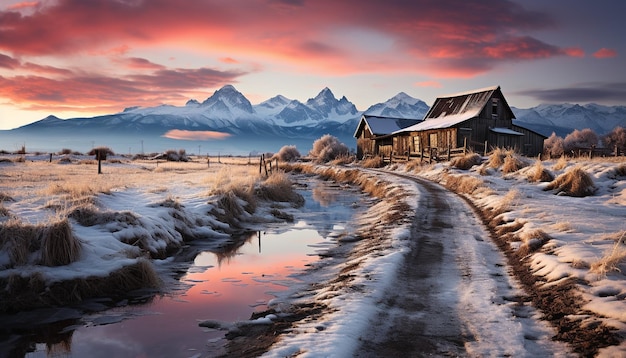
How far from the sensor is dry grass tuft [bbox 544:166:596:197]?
1683 centimetres

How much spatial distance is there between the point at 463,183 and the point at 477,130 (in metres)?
24.2

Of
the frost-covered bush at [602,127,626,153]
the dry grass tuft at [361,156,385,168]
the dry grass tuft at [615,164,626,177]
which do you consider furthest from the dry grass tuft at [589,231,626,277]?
the frost-covered bush at [602,127,626,153]

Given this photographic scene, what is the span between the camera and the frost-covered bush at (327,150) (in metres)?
67.0

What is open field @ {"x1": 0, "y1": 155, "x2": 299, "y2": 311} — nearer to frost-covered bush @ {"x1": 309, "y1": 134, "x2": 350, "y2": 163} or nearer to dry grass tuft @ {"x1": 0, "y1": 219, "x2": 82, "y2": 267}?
dry grass tuft @ {"x1": 0, "y1": 219, "x2": 82, "y2": 267}

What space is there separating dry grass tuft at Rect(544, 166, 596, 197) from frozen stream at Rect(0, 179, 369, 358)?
1040 centimetres

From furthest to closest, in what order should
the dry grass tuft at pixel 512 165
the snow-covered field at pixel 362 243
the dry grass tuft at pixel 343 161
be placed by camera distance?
the dry grass tuft at pixel 343 161 → the dry grass tuft at pixel 512 165 → the snow-covered field at pixel 362 243

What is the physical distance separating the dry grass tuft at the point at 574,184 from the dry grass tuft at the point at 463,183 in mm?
3482

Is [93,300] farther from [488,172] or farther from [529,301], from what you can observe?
[488,172]

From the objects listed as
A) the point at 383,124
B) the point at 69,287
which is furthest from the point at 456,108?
the point at 69,287

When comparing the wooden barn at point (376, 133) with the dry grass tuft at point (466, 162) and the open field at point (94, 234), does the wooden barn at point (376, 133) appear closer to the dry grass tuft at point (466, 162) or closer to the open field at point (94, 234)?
the dry grass tuft at point (466, 162)

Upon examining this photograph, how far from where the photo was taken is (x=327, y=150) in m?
67.5

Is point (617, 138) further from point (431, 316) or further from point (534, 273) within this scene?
point (431, 316)

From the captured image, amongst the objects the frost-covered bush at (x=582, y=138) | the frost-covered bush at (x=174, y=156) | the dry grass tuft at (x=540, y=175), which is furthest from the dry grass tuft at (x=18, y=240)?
the frost-covered bush at (x=582, y=138)

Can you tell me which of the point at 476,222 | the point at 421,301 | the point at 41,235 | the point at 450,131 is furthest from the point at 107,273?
the point at 450,131
